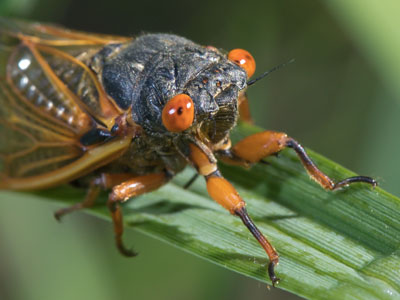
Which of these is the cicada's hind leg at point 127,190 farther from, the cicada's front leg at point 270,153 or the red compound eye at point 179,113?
the red compound eye at point 179,113

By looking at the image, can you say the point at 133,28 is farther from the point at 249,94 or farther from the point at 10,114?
the point at 10,114

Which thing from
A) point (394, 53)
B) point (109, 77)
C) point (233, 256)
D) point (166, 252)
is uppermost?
point (394, 53)

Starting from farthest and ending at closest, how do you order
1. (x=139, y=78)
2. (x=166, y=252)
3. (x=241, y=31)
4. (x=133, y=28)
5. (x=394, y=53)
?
(x=133, y=28), (x=241, y=31), (x=166, y=252), (x=394, y=53), (x=139, y=78)

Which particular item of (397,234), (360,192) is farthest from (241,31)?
(397,234)

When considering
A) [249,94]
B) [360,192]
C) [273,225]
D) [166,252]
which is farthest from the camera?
[249,94]

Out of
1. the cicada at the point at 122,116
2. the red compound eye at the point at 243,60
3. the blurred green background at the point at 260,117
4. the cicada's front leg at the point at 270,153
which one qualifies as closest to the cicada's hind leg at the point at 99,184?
the cicada at the point at 122,116

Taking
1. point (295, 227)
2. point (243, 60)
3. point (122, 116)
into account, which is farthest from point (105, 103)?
point (295, 227)
